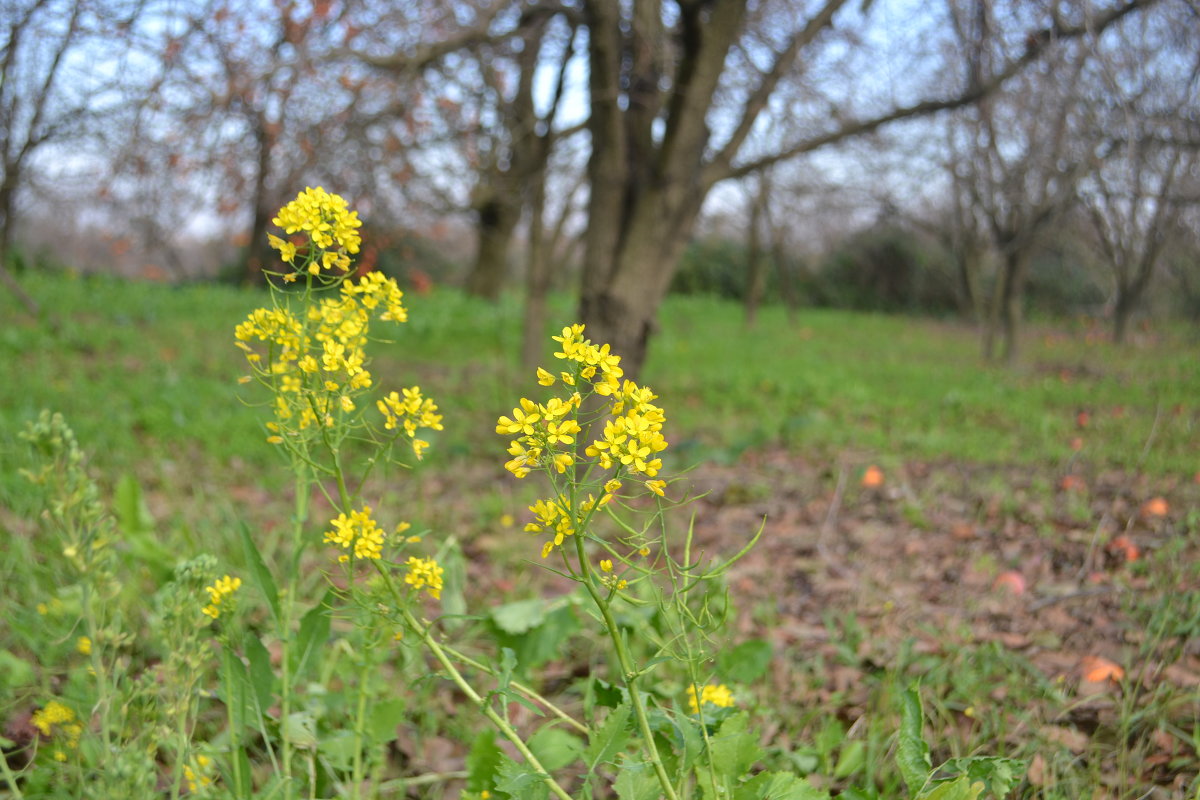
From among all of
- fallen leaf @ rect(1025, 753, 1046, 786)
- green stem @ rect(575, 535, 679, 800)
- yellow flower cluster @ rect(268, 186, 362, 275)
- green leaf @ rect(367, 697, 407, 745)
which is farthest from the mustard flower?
fallen leaf @ rect(1025, 753, 1046, 786)

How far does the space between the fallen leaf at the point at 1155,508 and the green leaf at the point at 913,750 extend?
6.31ft

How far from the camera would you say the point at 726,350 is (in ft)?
31.7

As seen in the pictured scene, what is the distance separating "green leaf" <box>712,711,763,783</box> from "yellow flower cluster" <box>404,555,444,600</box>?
47cm

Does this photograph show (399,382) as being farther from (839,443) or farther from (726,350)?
(726,350)

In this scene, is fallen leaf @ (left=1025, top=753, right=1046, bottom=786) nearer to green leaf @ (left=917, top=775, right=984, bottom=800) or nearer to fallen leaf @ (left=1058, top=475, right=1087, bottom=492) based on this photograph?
green leaf @ (left=917, top=775, right=984, bottom=800)

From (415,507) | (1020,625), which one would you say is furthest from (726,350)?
(1020,625)

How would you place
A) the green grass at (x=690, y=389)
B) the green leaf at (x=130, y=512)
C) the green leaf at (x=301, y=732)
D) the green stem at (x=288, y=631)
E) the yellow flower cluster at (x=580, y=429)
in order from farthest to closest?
the green grass at (x=690, y=389) → the green leaf at (x=130, y=512) → the green leaf at (x=301, y=732) → the green stem at (x=288, y=631) → the yellow flower cluster at (x=580, y=429)

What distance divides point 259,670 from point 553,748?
531mm

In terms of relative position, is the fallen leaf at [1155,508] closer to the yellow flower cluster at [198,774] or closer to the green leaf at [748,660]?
the green leaf at [748,660]

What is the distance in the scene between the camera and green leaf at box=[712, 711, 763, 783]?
1.25 metres

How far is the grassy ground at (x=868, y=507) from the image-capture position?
73.3 inches

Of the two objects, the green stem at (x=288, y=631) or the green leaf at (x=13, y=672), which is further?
the green leaf at (x=13, y=672)

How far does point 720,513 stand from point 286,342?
264 centimetres

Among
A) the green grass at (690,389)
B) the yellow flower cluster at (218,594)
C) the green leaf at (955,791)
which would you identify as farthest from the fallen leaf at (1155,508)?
the yellow flower cluster at (218,594)
